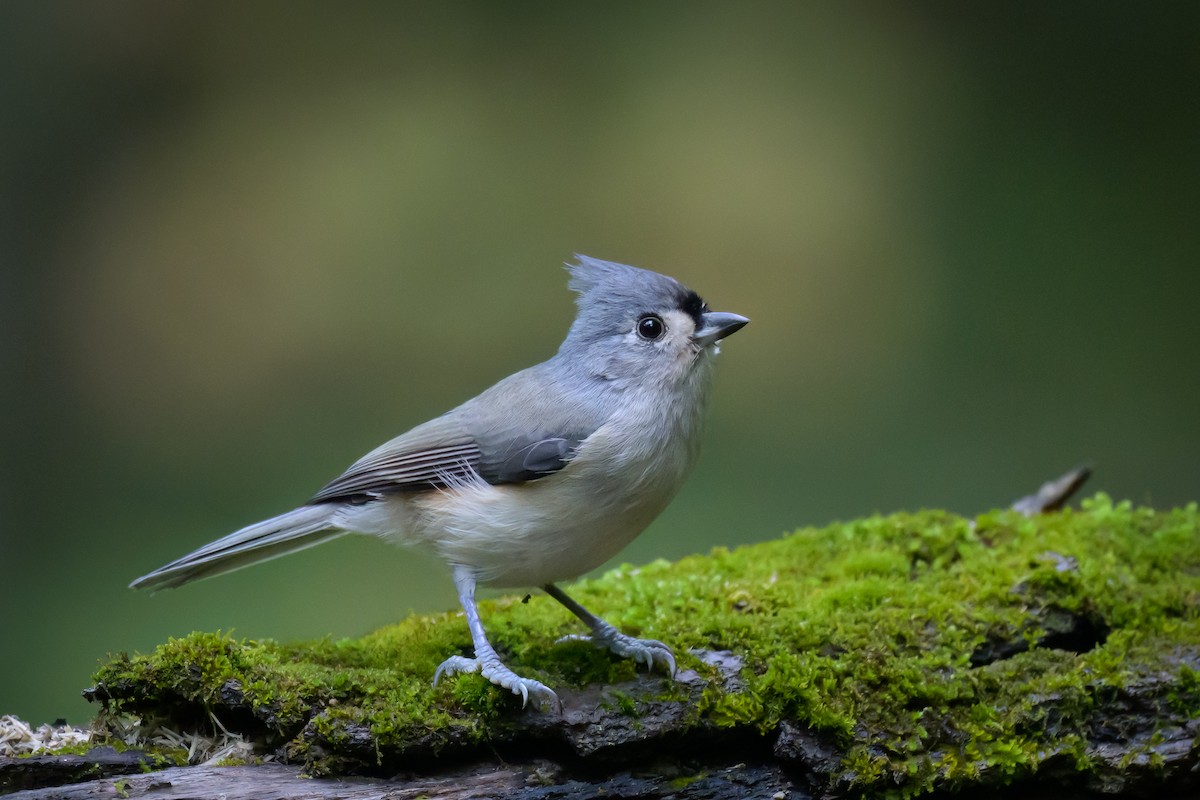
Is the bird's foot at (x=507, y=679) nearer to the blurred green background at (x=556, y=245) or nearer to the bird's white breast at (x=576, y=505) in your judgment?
the bird's white breast at (x=576, y=505)

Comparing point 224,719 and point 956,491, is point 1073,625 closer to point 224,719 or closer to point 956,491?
point 224,719

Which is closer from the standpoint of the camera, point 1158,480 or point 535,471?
point 535,471

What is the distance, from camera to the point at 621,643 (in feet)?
9.84

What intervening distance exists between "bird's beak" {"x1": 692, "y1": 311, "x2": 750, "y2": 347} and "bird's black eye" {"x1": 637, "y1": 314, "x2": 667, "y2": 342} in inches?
4.3

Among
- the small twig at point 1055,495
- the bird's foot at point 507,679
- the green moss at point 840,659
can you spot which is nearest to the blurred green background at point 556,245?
the small twig at point 1055,495

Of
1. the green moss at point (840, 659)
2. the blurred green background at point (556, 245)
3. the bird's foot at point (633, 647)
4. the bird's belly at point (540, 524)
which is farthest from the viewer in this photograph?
the blurred green background at point (556, 245)

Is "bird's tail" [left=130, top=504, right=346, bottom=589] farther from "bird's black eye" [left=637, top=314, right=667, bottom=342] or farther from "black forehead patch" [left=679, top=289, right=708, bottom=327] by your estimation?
"black forehead patch" [left=679, top=289, right=708, bottom=327]

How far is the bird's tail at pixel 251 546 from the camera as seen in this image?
3.00 meters

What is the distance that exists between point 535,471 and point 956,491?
16.3 feet

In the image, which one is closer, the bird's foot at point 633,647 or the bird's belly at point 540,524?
the bird's belly at point 540,524

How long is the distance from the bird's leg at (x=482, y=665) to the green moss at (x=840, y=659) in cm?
5

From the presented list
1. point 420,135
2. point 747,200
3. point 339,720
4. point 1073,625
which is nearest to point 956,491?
point 747,200

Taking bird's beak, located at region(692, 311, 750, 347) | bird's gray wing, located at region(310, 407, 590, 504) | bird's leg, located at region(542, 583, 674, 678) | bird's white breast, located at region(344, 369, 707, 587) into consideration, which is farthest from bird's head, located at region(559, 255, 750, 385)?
bird's leg, located at region(542, 583, 674, 678)

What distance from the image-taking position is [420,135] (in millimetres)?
6758
